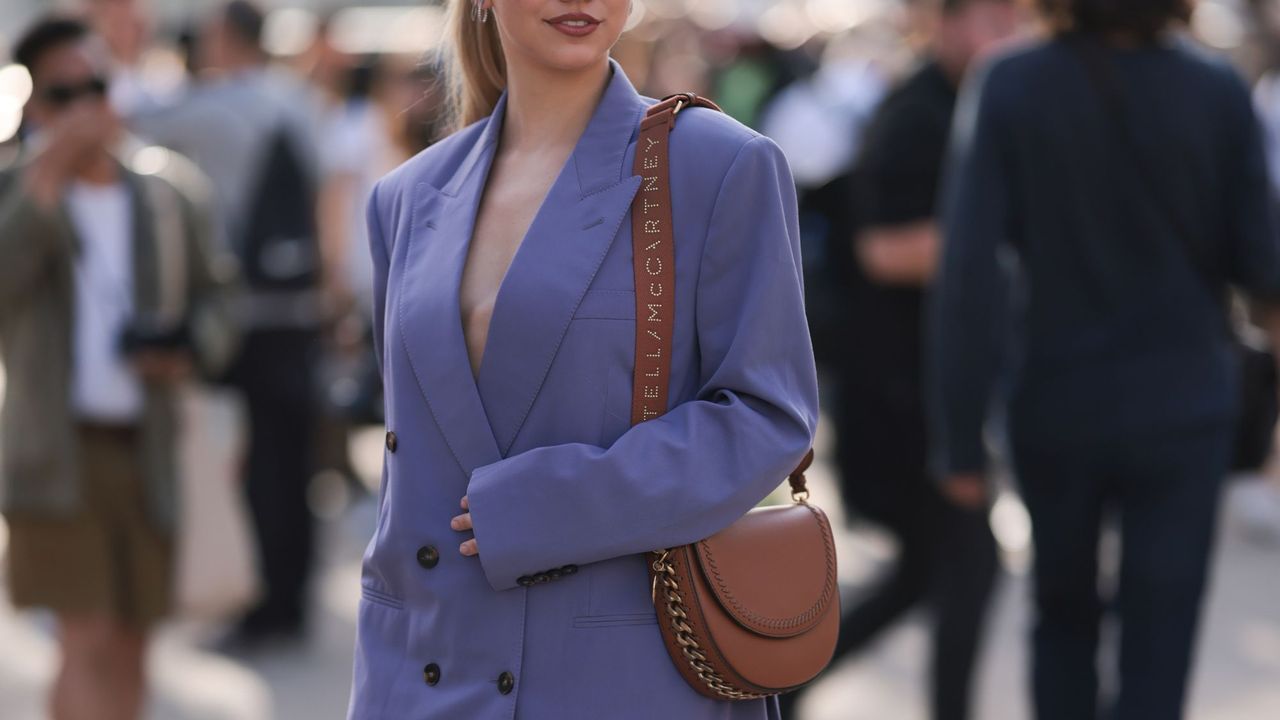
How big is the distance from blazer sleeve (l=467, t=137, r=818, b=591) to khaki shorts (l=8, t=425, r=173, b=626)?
8.34 feet

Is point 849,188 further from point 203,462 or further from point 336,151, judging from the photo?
point 336,151

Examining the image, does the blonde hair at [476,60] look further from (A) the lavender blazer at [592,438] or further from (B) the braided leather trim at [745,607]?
(B) the braided leather trim at [745,607]

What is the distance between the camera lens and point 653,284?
2322 mm

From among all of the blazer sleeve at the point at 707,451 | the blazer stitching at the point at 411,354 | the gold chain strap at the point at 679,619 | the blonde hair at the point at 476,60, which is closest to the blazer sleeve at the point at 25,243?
the blonde hair at the point at 476,60

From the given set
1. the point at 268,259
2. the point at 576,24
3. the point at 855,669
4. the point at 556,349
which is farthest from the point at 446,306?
the point at 268,259

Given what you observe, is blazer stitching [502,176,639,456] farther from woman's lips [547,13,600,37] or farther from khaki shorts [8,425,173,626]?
khaki shorts [8,425,173,626]

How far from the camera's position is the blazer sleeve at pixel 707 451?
2268 mm

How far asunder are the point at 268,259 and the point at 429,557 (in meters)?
4.51

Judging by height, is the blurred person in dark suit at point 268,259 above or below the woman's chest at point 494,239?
below

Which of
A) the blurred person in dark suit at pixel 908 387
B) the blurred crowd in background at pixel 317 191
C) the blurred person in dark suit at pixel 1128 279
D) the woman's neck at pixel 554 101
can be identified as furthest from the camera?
the blurred crowd in background at pixel 317 191

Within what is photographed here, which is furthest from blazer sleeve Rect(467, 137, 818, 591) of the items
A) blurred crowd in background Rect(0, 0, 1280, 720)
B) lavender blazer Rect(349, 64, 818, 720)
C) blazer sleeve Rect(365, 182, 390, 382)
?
blurred crowd in background Rect(0, 0, 1280, 720)

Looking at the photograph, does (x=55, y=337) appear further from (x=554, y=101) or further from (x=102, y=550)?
(x=554, y=101)

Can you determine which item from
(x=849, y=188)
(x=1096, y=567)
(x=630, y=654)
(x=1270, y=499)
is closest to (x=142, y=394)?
(x=849, y=188)

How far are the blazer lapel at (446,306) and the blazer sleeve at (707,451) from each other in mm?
75
